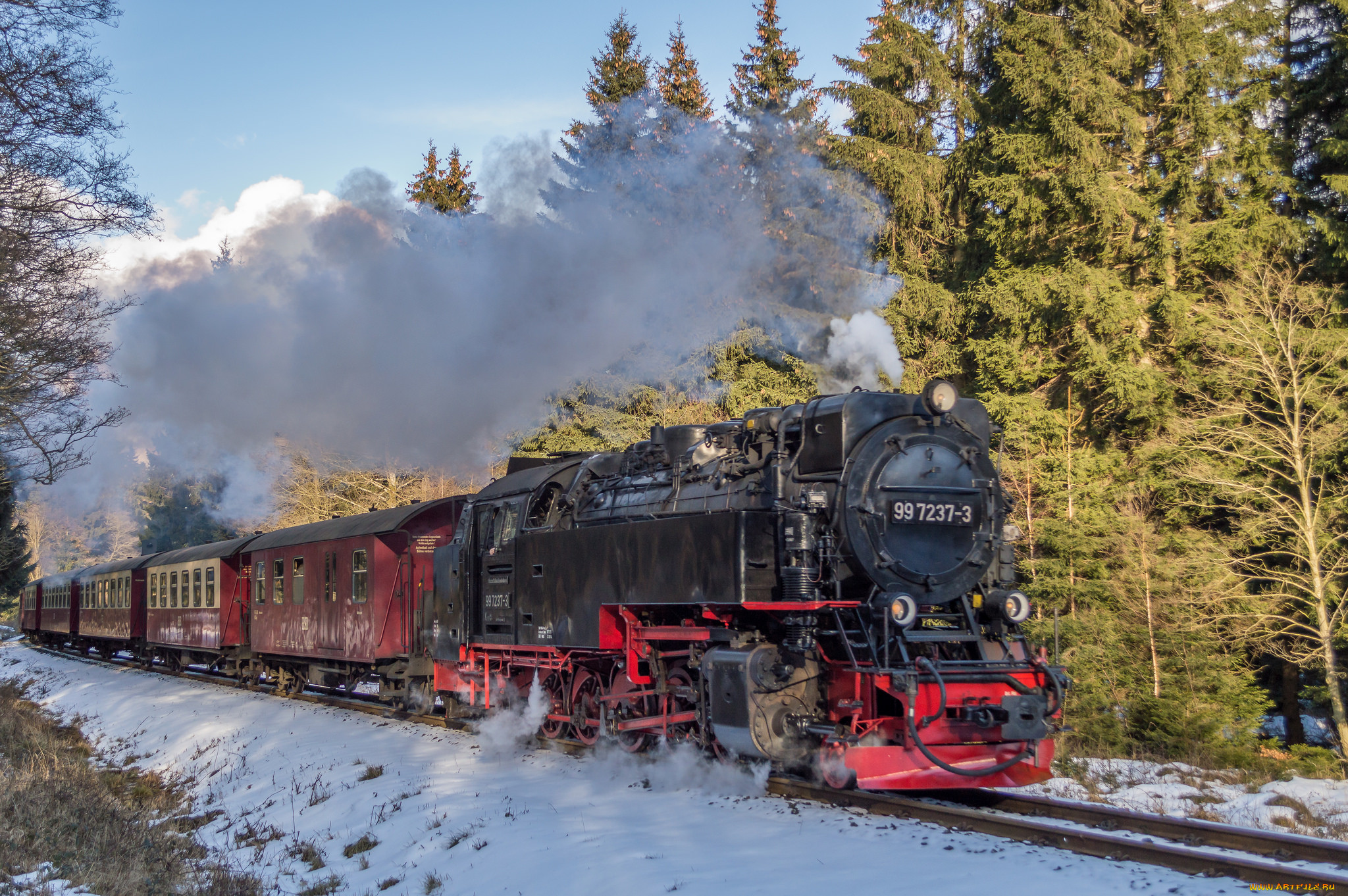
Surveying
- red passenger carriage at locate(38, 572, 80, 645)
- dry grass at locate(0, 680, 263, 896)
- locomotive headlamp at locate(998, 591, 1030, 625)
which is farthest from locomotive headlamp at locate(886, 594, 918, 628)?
red passenger carriage at locate(38, 572, 80, 645)

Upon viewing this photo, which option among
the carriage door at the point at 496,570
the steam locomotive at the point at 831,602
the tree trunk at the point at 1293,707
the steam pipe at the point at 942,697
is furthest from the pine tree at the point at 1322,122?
the carriage door at the point at 496,570

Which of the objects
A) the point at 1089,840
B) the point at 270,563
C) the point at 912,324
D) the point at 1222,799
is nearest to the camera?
the point at 1089,840

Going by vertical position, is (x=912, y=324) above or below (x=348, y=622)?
above

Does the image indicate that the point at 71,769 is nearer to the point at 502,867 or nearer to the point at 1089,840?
the point at 502,867

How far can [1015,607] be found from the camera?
7625 mm

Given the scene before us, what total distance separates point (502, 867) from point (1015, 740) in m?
3.55

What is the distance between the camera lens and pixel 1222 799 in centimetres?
765

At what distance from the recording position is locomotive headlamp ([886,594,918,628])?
6.88 metres

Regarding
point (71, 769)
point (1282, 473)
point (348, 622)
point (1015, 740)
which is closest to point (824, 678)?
point (1015, 740)

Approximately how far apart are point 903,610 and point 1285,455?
11044mm

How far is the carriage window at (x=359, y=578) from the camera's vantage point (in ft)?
46.3

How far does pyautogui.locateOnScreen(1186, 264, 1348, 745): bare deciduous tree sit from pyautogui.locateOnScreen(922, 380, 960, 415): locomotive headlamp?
9.18m

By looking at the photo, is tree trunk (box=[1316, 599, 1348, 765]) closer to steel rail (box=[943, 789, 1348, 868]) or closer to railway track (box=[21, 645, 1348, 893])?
steel rail (box=[943, 789, 1348, 868])

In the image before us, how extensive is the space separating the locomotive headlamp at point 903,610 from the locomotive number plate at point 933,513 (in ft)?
2.12
